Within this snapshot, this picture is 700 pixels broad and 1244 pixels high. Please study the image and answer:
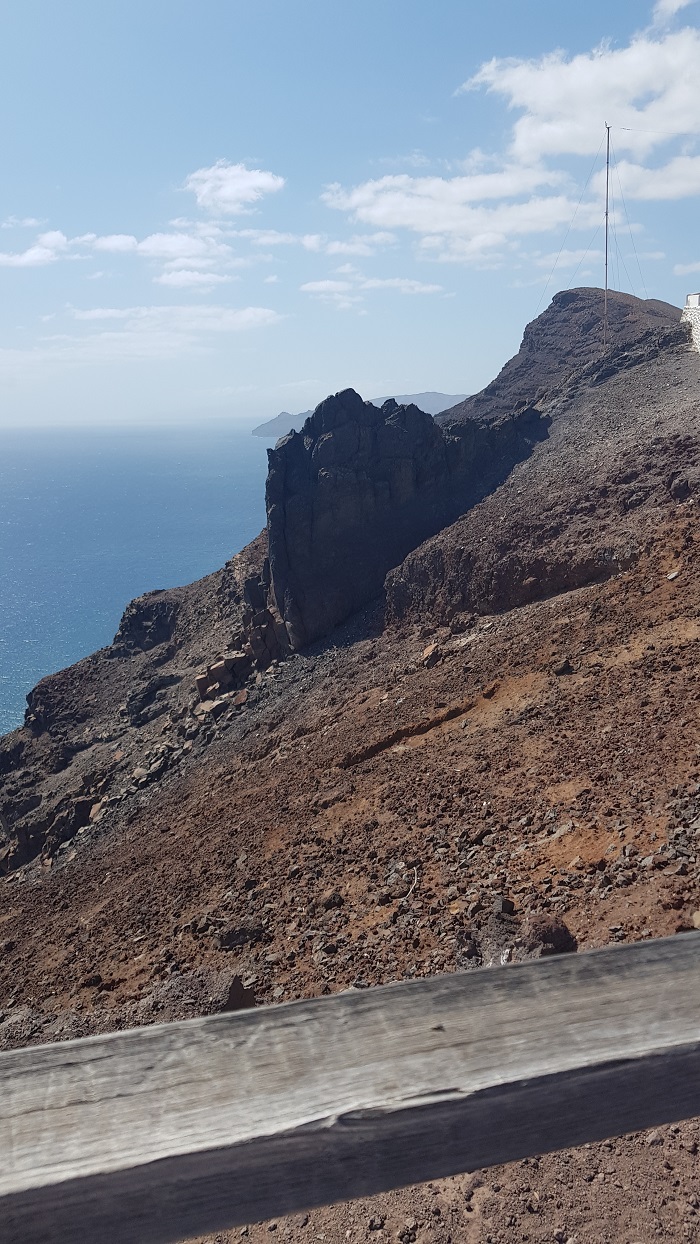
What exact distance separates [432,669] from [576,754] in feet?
26.3

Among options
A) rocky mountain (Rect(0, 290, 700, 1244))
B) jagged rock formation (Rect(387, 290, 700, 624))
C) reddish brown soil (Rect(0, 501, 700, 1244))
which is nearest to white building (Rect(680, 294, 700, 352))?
jagged rock formation (Rect(387, 290, 700, 624))

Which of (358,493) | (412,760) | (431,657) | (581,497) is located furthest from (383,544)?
(412,760)

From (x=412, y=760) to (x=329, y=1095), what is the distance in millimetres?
11221

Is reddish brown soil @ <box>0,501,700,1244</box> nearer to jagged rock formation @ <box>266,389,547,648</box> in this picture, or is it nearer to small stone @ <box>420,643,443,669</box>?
small stone @ <box>420,643,443,669</box>

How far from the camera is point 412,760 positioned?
1270cm

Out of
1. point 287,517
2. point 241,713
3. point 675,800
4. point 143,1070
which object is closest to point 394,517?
point 287,517

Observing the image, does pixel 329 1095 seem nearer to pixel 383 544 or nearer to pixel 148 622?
pixel 383 544

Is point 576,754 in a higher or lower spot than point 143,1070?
lower

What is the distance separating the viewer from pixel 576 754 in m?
9.77

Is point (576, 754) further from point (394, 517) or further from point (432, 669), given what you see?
point (394, 517)

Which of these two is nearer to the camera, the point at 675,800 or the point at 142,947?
the point at 675,800

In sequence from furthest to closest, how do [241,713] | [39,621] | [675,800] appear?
[39,621] < [241,713] < [675,800]

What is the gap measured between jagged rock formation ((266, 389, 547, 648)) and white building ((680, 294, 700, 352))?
25.6 ft

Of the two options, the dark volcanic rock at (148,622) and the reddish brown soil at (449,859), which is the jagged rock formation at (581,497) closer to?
the reddish brown soil at (449,859)
